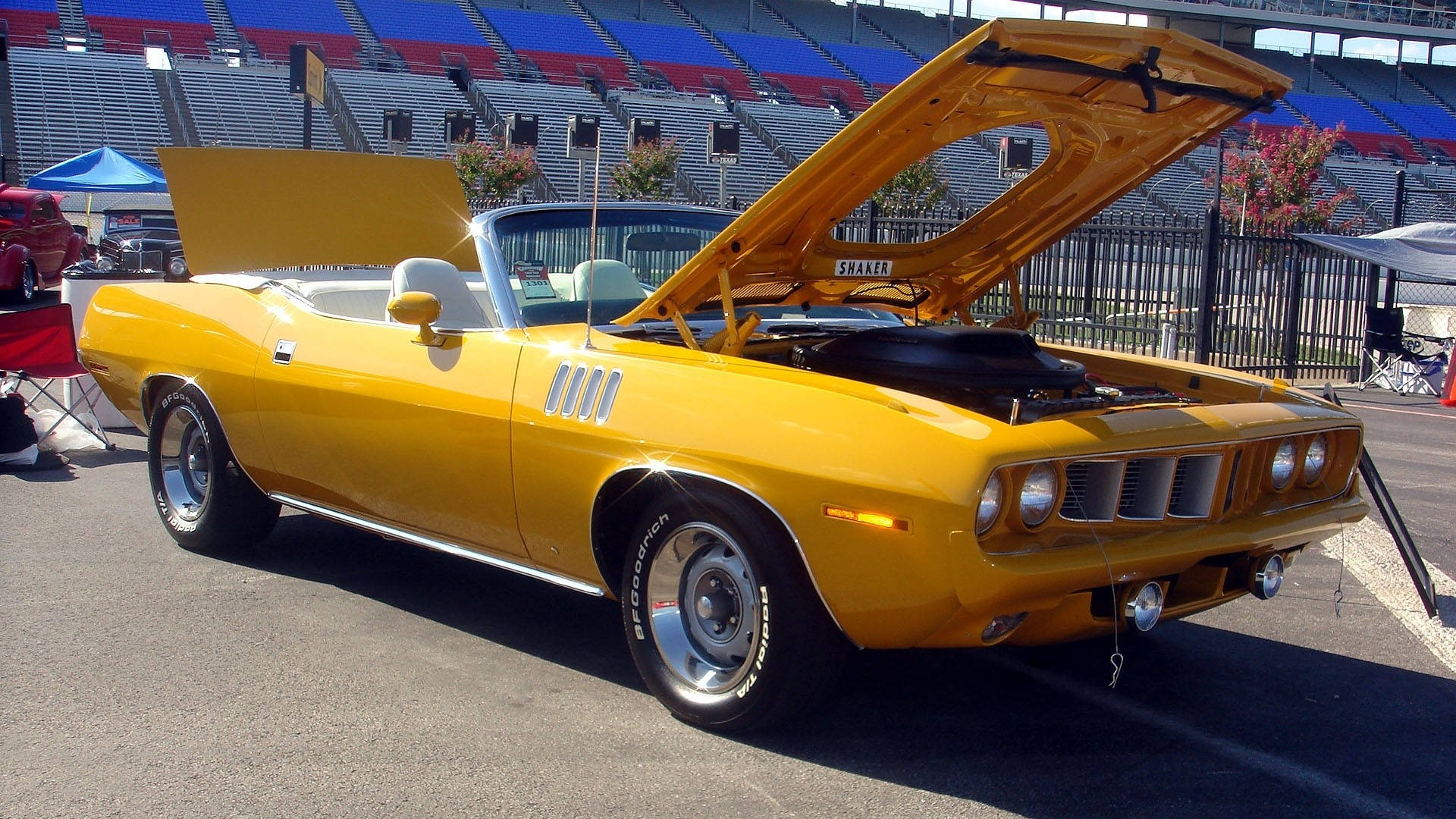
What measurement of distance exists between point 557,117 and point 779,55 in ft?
46.6

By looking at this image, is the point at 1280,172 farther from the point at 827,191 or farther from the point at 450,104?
the point at 827,191

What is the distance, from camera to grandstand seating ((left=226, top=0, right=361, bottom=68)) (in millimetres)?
43312

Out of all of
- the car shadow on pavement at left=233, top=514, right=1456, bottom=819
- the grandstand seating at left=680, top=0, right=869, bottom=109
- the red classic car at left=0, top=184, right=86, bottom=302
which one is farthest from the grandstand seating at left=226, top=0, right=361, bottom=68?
the car shadow on pavement at left=233, top=514, right=1456, bottom=819

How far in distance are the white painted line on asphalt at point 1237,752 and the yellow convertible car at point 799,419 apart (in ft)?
1.32

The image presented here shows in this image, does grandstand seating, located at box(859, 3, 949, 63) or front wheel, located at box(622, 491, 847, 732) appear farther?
grandstand seating, located at box(859, 3, 949, 63)

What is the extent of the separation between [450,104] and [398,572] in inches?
1473

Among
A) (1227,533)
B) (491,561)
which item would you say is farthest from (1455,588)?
(491,561)

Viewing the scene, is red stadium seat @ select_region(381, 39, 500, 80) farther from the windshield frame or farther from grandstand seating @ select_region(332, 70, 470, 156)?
the windshield frame

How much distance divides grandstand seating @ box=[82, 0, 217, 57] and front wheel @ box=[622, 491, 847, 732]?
4277 centimetres

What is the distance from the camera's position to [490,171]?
2867 cm

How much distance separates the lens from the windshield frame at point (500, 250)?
448 cm

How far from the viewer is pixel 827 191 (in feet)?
13.3

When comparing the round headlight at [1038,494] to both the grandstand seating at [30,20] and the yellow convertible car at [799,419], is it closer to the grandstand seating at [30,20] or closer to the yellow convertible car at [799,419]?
the yellow convertible car at [799,419]

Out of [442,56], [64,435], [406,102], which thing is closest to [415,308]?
[64,435]
